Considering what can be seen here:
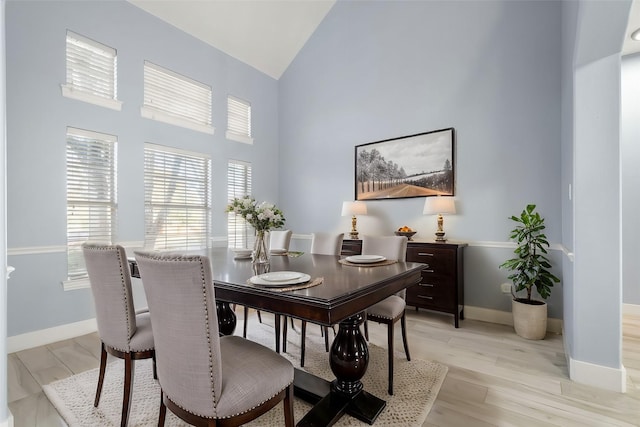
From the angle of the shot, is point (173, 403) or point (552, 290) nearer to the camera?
point (173, 403)

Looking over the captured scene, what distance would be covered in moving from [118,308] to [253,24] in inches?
165

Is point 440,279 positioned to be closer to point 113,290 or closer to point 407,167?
point 407,167

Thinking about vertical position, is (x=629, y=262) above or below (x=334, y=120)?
below

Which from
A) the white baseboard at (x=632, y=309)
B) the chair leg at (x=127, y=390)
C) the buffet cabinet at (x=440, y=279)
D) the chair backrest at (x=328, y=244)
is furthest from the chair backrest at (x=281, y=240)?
the white baseboard at (x=632, y=309)

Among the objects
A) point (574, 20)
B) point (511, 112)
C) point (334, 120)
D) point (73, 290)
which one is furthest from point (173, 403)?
point (334, 120)

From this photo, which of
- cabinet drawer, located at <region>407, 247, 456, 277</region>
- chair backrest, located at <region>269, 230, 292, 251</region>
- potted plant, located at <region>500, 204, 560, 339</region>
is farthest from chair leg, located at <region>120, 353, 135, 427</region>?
potted plant, located at <region>500, 204, 560, 339</region>

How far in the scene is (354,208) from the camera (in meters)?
4.23

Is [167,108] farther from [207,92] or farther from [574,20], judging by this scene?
[574,20]

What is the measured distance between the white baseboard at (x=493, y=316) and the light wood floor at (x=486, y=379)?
0.14 meters

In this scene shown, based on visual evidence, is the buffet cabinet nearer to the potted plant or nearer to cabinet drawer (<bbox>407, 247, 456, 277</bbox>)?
cabinet drawer (<bbox>407, 247, 456, 277</bbox>)

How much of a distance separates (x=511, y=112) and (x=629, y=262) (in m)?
2.26

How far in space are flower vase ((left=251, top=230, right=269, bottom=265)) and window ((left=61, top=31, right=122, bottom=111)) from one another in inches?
97.0

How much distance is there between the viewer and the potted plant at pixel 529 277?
9.66ft

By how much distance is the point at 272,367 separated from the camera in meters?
1.39
